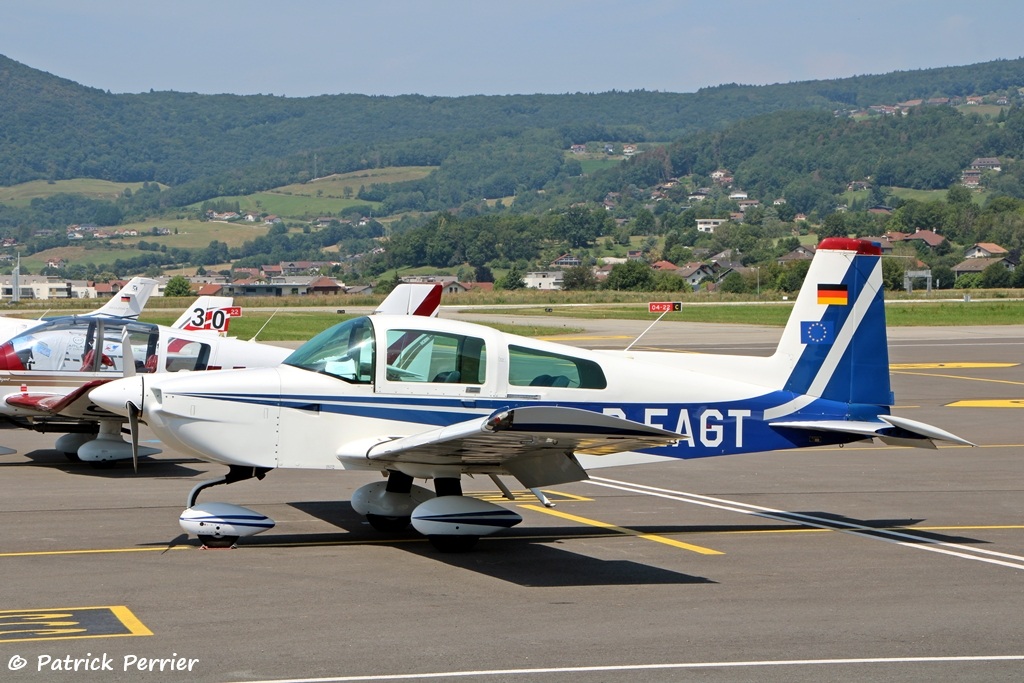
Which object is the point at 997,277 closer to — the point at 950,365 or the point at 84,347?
the point at 950,365

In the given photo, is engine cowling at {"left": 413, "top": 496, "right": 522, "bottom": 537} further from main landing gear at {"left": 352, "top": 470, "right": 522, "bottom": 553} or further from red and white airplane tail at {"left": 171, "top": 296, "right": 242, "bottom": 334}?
red and white airplane tail at {"left": 171, "top": 296, "right": 242, "bottom": 334}

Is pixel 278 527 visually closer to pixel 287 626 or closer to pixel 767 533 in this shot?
pixel 287 626

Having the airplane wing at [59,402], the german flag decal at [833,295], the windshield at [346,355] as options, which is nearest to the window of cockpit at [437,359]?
the windshield at [346,355]

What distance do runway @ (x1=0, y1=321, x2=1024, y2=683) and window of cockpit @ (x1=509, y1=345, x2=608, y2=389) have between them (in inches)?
57.6

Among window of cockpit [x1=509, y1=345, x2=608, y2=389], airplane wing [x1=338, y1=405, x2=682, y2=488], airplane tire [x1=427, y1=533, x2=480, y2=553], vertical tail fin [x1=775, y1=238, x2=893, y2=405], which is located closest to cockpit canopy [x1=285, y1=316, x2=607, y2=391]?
window of cockpit [x1=509, y1=345, x2=608, y2=389]

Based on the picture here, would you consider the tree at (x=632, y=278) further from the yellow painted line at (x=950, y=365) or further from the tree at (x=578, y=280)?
the yellow painted line at (x=950, y=365)

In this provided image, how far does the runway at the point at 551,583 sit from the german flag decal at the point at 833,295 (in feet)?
7.27

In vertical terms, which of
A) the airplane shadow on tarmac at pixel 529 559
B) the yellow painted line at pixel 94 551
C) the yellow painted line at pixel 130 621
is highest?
the yellow painted line at pixel 130 621

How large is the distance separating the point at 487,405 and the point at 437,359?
1.98ft

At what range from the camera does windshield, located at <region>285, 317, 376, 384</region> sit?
34.5ft

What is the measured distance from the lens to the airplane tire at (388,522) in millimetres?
11164

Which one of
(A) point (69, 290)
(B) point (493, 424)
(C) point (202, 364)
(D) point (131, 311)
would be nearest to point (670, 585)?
(B) point (493, 424)

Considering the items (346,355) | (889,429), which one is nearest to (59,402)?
(346,355)

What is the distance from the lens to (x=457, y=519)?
33.5 feet
